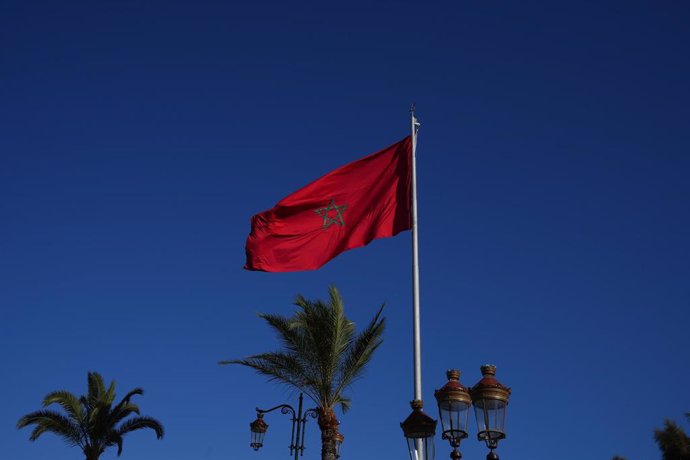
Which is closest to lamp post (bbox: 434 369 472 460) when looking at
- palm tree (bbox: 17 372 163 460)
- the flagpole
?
the flagpole

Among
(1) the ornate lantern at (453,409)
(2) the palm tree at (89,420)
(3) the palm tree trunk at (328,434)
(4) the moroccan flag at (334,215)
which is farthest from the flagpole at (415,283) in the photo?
(2) the palm tree at (89,420)

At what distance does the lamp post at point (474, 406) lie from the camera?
9960 millimetres

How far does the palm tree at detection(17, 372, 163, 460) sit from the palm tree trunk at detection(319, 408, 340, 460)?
43.2 feet

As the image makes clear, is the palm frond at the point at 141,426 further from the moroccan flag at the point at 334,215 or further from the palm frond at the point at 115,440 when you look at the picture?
the moroccan flag at the point at 334,215

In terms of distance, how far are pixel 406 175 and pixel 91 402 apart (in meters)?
18.0

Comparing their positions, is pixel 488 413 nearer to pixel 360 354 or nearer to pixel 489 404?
pixel 489 404

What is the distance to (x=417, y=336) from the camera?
14.4 metres

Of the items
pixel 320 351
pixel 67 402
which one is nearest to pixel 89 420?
pixel 67 402

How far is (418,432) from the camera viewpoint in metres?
10.6

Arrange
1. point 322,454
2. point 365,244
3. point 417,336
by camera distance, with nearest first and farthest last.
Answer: point 417,336, point 365,244, point 322,454

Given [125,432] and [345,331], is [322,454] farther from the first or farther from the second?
[125,432]

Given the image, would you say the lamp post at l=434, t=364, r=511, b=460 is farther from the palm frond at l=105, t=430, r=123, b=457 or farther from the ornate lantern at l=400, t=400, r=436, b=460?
the palm frond at l=105, t=430, r=123, b=457

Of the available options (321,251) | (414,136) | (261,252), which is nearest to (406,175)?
(414,136)

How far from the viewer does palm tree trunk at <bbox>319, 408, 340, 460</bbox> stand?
64.3 ft
